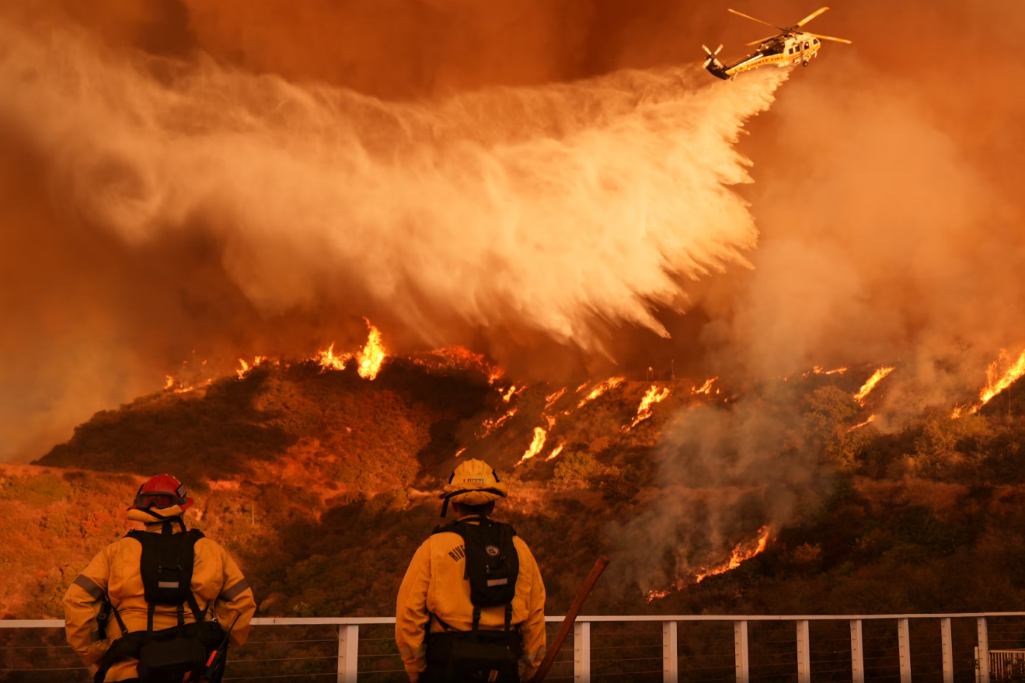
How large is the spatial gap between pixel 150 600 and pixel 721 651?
2119cm

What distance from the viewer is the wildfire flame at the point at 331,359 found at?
263 ft

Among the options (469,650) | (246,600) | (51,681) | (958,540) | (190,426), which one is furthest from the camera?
(190,426)

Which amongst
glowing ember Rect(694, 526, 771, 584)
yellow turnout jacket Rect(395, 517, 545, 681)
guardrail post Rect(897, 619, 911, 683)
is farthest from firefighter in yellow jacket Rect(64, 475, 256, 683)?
glowing ember Rect(694, 526, 771, 584)

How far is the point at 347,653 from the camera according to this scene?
23.0 feet

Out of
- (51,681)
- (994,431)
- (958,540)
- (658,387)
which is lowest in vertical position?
(51,681)

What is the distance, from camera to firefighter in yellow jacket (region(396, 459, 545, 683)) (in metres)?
4.70

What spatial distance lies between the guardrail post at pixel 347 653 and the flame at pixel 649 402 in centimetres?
5691

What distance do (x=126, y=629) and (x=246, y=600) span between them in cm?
71

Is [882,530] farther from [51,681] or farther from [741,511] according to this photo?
[51,681]

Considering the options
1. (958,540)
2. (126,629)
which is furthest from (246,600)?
(958,540)

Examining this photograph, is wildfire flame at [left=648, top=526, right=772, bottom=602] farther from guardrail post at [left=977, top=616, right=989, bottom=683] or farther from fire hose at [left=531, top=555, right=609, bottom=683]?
fire hose at [left=531, top=555, right=609, bottom=683]

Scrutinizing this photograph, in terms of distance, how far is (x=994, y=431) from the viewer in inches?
1823

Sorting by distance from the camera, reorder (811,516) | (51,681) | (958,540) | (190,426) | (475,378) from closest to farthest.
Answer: (51,681) < (958,540) < (811,516) < (190,426) < (475,378)

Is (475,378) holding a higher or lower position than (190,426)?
higher
